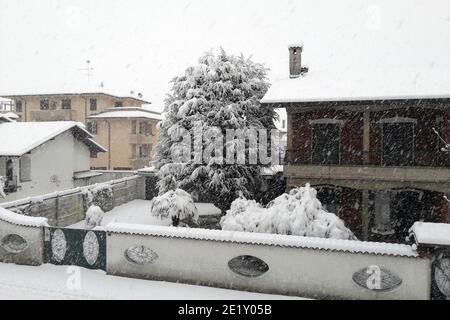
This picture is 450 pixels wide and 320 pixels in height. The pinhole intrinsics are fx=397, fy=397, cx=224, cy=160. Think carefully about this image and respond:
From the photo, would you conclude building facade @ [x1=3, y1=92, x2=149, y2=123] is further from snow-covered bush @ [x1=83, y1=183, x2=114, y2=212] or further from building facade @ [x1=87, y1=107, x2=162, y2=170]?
snow-covered bush @ [x1=83, y1=183, x2=114, y2=212]

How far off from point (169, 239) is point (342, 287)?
5366 millimetres

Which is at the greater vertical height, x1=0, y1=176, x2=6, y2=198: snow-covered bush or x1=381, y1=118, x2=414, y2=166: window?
x1=381, y1=118, x2=414, y2=166: window

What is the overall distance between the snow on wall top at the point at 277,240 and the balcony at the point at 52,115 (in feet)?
109

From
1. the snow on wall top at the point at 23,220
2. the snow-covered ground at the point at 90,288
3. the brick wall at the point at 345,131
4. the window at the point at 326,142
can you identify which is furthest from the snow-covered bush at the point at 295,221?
the snow on wall top at the point at 23,220

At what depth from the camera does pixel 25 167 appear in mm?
23141

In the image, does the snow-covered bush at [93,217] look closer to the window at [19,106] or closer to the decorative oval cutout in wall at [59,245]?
the decorative oval cutout in wall at [59,245]

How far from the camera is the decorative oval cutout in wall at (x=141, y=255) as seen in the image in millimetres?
12789

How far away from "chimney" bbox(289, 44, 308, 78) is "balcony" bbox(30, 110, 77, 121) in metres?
28.6

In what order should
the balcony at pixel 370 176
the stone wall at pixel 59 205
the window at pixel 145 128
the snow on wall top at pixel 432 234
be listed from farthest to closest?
1. the window at pixel 145 128
2. the balcony at pixel 370 176
3. the stone wall at pixel 59 205
4. the snow on wall top at pixel 432 234

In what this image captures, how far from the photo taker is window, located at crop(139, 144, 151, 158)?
42.2m

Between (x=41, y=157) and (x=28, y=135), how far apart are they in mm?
1624

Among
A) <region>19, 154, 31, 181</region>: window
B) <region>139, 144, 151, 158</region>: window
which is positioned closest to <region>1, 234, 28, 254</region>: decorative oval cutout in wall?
<region>19, 154, 31, 181</region>: window

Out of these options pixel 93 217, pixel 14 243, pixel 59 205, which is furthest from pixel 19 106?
pixel 14 243
